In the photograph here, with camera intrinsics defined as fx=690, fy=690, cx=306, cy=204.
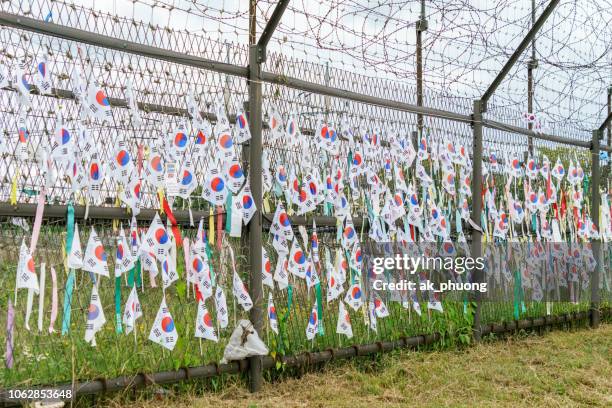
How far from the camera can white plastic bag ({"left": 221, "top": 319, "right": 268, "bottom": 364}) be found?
3549 mm

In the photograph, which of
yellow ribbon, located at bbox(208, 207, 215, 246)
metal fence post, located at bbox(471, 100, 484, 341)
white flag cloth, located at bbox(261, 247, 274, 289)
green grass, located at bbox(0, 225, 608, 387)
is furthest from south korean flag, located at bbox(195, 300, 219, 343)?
metal fence post, located at bbox(471, 100, 484, 341)

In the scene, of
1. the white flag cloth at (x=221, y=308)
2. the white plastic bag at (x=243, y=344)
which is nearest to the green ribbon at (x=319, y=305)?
the white plastic bag at (x=243, y=344)

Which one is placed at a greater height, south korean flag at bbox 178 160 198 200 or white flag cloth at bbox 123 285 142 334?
south korean flag at bbox 178 160 198 200

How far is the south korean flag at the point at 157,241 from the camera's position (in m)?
3.26

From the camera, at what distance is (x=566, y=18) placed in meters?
5.69

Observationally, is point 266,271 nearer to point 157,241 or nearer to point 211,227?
point 211,227

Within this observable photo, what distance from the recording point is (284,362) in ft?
12.5

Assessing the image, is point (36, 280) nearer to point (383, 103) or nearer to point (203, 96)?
point (203, 96)

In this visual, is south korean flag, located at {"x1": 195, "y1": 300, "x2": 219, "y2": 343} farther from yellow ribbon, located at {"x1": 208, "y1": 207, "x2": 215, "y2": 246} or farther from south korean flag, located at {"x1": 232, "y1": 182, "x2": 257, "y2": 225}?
south korean flag, located at {"x1": 232, "y1": 182, "x2": 257, "y2": 225}

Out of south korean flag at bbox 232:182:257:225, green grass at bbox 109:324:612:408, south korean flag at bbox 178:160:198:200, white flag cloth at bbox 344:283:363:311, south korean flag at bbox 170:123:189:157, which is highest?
south korean flag at bbox 170:123:189:157

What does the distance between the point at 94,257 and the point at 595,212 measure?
518 cm

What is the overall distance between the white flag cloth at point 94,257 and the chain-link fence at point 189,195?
95mm

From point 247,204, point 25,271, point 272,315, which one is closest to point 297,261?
point 272,315

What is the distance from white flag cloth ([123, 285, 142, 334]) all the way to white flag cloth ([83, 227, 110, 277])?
20 centimetres
